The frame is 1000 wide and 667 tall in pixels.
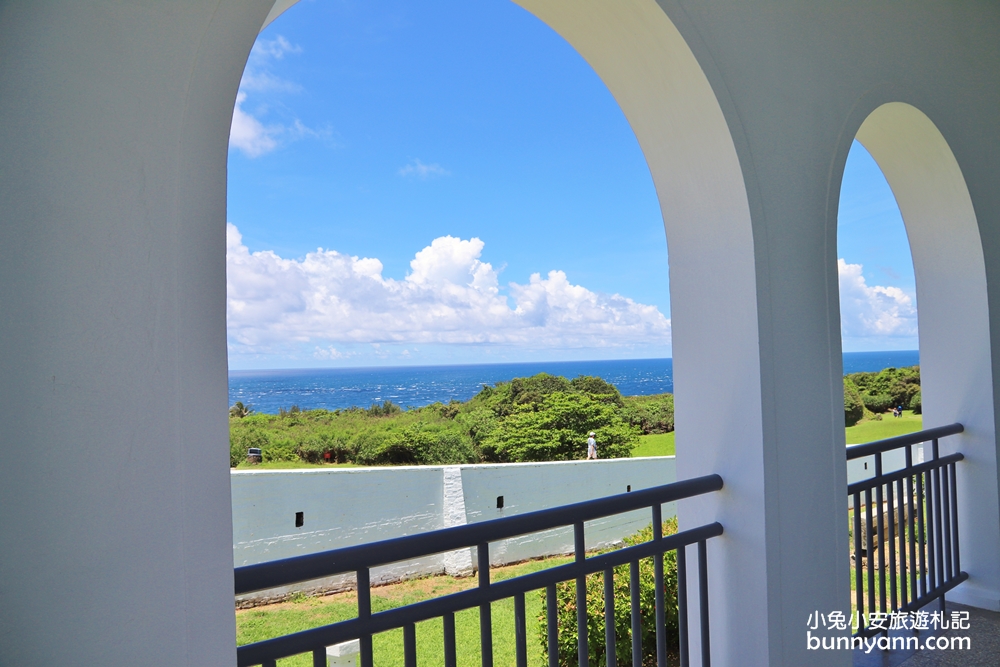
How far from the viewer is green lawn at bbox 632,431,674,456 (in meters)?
23.6

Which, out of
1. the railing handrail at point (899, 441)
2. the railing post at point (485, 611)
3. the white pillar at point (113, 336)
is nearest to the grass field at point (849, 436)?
the railing handrail at point (899, 441)

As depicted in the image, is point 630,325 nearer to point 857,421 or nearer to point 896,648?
point 857,421

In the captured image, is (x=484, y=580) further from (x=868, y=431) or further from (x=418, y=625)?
(x=868, y=431)

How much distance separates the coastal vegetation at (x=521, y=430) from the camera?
73.8 ft

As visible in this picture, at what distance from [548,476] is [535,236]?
3546 centimetres

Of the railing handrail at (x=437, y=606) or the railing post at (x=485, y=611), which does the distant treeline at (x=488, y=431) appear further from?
the railing post at (x=485, y=611)

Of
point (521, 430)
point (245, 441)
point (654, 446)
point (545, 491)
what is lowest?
point (654, 446)

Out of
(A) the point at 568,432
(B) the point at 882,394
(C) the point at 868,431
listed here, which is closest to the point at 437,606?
(A) the point at 568,432

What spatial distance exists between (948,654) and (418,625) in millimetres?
8498

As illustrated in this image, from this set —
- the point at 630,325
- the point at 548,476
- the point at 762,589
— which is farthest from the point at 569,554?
the point at 630,325

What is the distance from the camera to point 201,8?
101 centimetres

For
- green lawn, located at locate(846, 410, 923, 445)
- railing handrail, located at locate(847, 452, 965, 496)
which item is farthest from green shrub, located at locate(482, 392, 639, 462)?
railing handrail, located at locate(847, 452, 965, 496)

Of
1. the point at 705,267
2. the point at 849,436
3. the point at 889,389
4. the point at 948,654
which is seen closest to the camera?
the point at 705,267

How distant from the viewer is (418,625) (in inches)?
392
